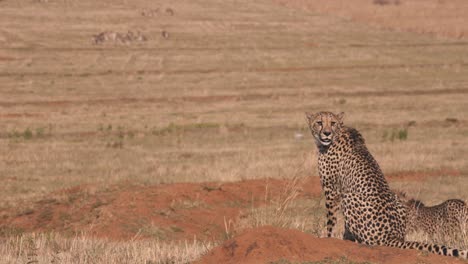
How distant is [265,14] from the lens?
3597 inches

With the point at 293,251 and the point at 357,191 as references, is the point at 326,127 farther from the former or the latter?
the point at 293,251

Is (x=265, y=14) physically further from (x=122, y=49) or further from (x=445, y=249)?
(x=445, y=249)

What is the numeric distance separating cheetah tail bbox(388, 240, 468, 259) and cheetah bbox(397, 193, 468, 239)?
3.87 meters

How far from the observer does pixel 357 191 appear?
345 inches

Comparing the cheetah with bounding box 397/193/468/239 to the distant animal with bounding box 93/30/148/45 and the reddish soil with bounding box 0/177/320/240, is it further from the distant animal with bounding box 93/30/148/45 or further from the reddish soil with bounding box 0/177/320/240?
the distant animal with bounding box 93/30/148/45

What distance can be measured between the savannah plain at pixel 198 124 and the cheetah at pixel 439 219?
1094 mm

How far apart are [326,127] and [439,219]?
3.55 m

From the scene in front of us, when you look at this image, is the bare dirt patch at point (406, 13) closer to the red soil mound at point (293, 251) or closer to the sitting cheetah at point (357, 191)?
the sitting cheetah at point (357, 191)

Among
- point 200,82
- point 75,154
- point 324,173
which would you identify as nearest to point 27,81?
point 200,82

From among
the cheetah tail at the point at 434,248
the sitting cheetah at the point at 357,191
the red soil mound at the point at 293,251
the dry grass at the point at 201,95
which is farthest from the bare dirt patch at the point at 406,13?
the red soil mound at the point at 293,251

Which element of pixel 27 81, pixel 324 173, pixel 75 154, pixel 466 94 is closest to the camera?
pixel 324 173

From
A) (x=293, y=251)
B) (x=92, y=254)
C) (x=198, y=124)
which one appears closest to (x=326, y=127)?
(x=293, y=251)

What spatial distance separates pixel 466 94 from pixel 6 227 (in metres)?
29.1

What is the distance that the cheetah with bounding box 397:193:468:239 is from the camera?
1209 centimetres
